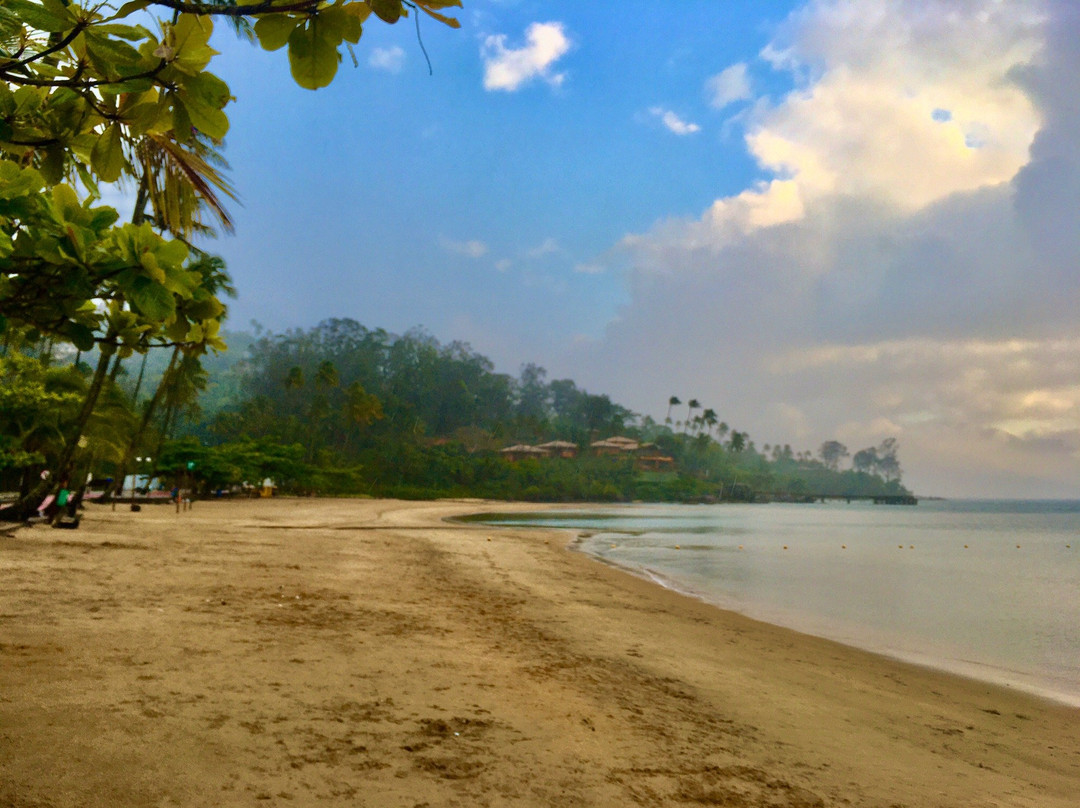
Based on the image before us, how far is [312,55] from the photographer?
1.55 m

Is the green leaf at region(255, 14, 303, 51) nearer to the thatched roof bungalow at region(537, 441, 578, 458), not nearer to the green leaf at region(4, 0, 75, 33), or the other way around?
the green leaf at region(4, 0, 75, 33)

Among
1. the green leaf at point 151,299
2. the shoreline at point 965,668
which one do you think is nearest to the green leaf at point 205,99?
the green leaf at point 151,299

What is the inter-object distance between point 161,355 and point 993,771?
6650 inches

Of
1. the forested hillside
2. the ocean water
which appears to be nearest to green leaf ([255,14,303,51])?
the ocean water

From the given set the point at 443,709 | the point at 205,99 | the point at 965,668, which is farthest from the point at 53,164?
the point at 965,668

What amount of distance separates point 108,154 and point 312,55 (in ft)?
2.27

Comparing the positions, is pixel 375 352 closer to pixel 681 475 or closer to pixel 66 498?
pixel 681 475

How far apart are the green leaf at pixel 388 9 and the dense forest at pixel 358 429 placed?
273 centimetres

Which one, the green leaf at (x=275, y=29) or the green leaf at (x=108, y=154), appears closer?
the green leaf at (x=275, y=29)

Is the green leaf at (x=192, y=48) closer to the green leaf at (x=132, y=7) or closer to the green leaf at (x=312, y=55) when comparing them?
the green leaf at (x=132, y=7)

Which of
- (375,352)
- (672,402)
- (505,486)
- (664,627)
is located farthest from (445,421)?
(664,627)

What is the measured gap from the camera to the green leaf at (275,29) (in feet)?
4.88

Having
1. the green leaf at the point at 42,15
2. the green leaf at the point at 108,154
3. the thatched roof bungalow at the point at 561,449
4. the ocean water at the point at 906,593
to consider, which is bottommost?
the ocean water at the point at 906,593

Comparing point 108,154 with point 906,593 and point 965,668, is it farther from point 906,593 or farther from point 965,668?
point 906,593
